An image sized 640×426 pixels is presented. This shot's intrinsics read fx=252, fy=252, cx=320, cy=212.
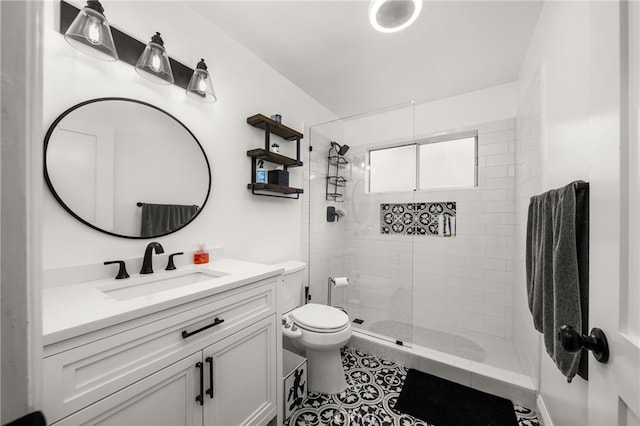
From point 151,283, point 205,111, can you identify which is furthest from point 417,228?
point 151,283

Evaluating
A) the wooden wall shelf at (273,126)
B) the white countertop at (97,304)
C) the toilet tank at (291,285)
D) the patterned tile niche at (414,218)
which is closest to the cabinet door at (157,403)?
the white countertop at (97,304)

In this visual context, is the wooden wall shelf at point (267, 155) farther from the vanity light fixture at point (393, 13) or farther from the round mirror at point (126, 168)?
the vanity light fixture at point (393, 13)

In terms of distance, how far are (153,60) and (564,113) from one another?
1.99 m

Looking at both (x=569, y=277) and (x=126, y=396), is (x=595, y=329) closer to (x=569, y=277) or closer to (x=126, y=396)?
(x=569, y=277)

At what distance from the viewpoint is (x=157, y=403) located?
89 cm

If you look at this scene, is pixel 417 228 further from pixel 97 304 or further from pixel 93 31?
pixel 93 31

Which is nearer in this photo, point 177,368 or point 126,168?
point 177,368

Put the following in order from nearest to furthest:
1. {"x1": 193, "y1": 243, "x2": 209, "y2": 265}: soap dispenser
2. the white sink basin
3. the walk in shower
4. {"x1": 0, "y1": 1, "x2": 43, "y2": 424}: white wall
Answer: {"x1": 0, "y1": 1, "x2": 43, "y2": 424}: white wall → the white sink basin → {"x1": 193, "y1": 243, "x2": 209, "y2": 265}: soap dispenser → the walk in shower

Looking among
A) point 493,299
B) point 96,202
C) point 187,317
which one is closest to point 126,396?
point 187,317

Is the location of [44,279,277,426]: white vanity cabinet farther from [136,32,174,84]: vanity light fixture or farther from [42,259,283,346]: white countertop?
[136,32,174,84]: vanity light fixture

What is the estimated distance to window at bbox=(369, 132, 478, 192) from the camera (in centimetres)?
257

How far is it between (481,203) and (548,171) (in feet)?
3.52

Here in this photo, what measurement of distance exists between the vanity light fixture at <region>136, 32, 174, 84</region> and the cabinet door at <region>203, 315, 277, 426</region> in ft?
4.38

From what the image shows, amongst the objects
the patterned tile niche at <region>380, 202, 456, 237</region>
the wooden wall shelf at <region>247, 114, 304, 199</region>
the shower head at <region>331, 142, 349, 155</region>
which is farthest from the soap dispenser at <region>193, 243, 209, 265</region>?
the shower head at <region>331, 142, 349, 155</region>
